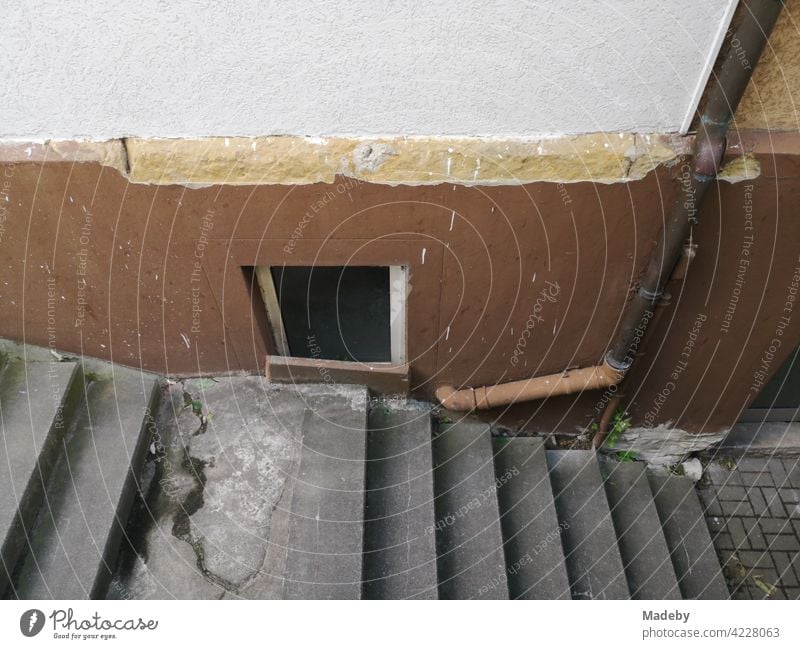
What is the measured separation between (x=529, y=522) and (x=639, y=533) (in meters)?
0.95

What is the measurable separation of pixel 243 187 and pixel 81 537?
206cm

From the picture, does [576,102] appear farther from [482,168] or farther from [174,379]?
[174,379]

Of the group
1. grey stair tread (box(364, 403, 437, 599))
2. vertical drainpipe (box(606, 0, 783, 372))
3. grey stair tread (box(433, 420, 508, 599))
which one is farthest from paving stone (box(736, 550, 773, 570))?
grey stair tread (box(364, 403, 437, 599))

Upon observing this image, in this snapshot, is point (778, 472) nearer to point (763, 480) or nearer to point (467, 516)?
point (763, 480)

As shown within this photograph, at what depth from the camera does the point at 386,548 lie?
3291 mm

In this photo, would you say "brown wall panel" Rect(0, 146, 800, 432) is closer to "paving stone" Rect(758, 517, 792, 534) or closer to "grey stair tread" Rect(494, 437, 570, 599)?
"grey stair tread" Rect(494, 437, 570, 599)

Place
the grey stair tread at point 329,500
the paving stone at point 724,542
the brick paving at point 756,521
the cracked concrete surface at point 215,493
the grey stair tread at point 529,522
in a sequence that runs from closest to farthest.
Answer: the grey stair tread at point 329,500
the cracked concrete surface at point 215,493
the grey stair tread at point 529,522
the brick paving at point 756,521
the paving stone at point 724,542

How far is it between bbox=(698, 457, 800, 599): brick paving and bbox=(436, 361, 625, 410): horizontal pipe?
1.99 metres

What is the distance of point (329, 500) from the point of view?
131 inches

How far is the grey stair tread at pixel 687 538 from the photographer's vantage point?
407cm

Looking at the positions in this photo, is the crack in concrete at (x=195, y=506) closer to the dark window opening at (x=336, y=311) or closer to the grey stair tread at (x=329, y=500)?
the grey stair tread at (x=329, y=500)

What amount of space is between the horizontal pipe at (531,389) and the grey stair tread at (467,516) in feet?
0.87

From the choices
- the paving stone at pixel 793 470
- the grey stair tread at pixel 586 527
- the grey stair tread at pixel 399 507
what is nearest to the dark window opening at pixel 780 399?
the paving stone at pixel 793 470

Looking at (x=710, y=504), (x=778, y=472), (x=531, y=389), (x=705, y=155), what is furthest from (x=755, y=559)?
(x=705, y=155)
